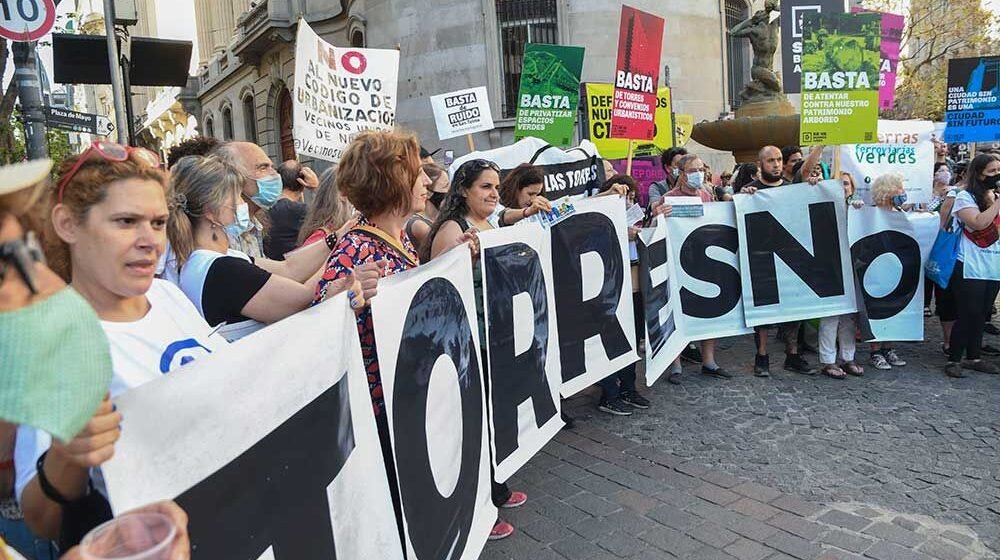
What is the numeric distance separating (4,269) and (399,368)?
1.82 meters

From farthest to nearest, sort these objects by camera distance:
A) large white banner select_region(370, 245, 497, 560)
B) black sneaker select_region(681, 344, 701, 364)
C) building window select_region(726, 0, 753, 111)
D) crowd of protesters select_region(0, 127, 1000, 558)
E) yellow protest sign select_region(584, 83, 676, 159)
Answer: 1. building window select_region(726, 0, 753, 111)
2. yellow protest sign select_region(584, 83, 676, 159)
3. black sneaker select_region(681, 344, 701, 364)
4. large white banner select_region(370, 245, 497, 560)
5. crowd of protesters select_region(0, 127, 1000, 558)

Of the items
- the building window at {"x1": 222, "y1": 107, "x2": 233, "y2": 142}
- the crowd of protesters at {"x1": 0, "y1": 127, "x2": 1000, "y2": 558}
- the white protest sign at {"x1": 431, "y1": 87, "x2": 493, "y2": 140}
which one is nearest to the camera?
the crowd of protesters at {"x1": 0, "y1": 127, "x2": 1000, "y2": 558}

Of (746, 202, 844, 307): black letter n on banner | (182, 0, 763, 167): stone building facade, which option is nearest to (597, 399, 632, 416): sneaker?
(746, 202, 844, 307): black letter n on banner

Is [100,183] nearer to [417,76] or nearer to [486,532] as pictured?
[486,532]

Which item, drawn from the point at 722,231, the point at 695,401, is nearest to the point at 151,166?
→ the point at 695,401

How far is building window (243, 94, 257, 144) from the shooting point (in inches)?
1255

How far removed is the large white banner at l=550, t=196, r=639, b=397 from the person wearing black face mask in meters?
0.80

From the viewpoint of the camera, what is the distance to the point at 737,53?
23.2m

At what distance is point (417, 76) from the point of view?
19.7 metres

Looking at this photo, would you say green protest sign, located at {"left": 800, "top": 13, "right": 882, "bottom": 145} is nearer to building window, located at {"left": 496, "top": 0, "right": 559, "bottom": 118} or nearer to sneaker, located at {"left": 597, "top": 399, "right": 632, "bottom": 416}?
sneaker, located at {"left": 597, "top": 399, "right": 632, "bottom": 416}

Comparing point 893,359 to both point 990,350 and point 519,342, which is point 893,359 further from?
point 519,342

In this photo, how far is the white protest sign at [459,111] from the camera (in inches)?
336

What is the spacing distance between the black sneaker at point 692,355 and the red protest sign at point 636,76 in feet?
7.22

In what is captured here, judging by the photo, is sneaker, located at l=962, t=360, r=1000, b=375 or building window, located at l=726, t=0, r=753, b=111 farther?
building window, located at l=726, t=0, r=753, b=111
